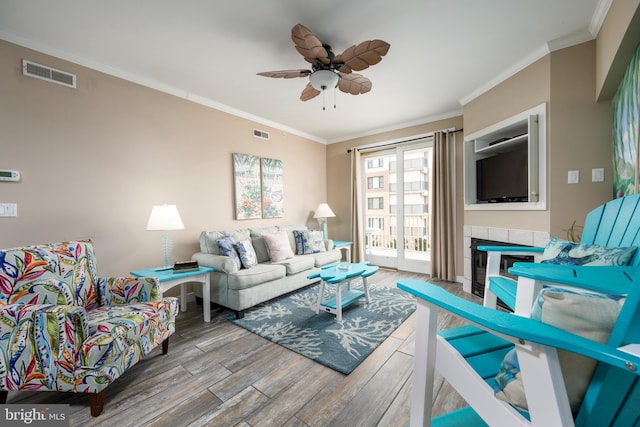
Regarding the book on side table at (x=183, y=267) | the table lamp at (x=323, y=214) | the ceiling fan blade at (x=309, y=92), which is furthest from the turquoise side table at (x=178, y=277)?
the table lamp at (x=323, y=214)

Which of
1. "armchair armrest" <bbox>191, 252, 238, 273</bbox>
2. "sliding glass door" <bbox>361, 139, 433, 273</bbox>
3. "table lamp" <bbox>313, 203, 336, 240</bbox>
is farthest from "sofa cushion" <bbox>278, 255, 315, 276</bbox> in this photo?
"sliding glass door" <bbox>361, 139, 433, 273</bbox>

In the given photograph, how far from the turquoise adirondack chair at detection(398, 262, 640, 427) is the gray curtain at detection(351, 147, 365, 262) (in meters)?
4.01

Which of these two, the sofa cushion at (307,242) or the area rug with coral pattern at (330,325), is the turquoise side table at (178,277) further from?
the sofa cushion at (307,242)

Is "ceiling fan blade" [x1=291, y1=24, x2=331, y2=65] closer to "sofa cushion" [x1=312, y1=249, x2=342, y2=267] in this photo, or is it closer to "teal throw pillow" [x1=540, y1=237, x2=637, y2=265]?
"teal throw pillow" [x1=540, y1=237, x2=637, y2=265]

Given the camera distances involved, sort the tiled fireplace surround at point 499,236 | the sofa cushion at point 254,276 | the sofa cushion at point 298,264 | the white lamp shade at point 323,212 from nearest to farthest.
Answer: the tiled fireplace surround at point 499,236 → the sofa cushion at point 254,276 → the sofa cushion at point 298,264 → the white lamp shade at point 323,212

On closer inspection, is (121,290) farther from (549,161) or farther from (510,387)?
(549,161)

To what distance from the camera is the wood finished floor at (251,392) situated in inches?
54.9

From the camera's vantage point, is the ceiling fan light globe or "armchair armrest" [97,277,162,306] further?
the ceiling fan light globe

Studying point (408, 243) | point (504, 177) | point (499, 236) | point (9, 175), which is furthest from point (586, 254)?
point (9, 175)

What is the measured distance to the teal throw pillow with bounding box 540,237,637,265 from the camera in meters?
1.14

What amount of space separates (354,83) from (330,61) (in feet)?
1.10

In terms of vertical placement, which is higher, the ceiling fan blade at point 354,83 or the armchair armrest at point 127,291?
the ceiling fan blade at point 354,83

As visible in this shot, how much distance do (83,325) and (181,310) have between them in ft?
5.19

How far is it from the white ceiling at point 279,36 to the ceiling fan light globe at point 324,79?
12.4 inches
